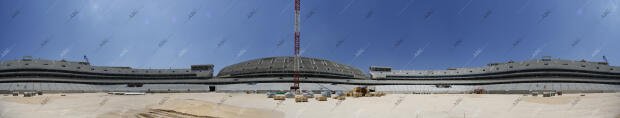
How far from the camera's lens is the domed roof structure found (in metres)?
118

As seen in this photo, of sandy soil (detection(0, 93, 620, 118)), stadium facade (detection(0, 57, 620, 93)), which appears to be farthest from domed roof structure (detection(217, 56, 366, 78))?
sandy soil (detection(0, 93, 620, 118))

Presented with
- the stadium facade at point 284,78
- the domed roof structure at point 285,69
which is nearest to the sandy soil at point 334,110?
the stadium facade at point 284,78

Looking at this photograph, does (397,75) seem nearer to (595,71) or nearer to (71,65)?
(595,71)

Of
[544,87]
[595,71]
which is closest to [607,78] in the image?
[595,71]

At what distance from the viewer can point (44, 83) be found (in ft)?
335

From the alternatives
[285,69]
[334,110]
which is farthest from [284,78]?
[334,110]

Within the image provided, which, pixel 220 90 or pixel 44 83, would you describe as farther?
pixel 220 90

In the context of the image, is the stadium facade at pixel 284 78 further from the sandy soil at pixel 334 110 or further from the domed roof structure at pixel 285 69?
the sandy soil at pixel 334 110

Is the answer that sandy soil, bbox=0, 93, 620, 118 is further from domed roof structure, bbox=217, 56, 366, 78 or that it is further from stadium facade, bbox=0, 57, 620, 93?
domed roof structure, bbox=217, 56, 366, 78

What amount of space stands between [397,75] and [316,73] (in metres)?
44.2

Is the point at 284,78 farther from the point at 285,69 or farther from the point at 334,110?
the point at 334,110

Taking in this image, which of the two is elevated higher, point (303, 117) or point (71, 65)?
point (71, 65)

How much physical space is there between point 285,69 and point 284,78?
8172 mm

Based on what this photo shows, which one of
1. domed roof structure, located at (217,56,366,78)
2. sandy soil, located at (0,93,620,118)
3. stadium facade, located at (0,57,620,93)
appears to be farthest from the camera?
domed roof structure, located at (217,56,366,78)
